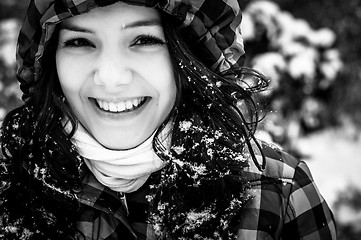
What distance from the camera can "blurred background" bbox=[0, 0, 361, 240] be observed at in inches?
179

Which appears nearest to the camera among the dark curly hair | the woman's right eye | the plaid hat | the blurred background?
the plaid hat

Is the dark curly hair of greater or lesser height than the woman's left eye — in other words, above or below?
below

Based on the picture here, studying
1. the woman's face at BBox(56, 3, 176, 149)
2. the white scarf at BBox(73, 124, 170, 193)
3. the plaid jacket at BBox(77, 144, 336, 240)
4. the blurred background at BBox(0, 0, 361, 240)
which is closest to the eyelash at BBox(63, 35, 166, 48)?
the woman's face at BBox(56, 3, 176, 149)

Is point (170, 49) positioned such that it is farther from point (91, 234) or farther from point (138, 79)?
point (91, 234)

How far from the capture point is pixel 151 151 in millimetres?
1869

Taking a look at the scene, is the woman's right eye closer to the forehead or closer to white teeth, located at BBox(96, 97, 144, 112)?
the forehead

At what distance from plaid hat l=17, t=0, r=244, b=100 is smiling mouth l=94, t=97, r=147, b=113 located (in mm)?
236

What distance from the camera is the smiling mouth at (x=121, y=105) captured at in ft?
5.95

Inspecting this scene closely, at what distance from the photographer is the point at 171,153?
189 centimetres

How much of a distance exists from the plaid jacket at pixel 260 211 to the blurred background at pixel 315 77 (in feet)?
6.73

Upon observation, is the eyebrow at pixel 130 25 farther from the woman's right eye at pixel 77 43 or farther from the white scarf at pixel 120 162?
the white scarf at pixel 120 162

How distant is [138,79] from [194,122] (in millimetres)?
261

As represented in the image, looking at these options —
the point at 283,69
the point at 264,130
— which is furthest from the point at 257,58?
the point at 264,130

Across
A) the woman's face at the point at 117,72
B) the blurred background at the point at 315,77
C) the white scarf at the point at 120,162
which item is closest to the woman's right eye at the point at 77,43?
the woman's face at the point at 117,72
